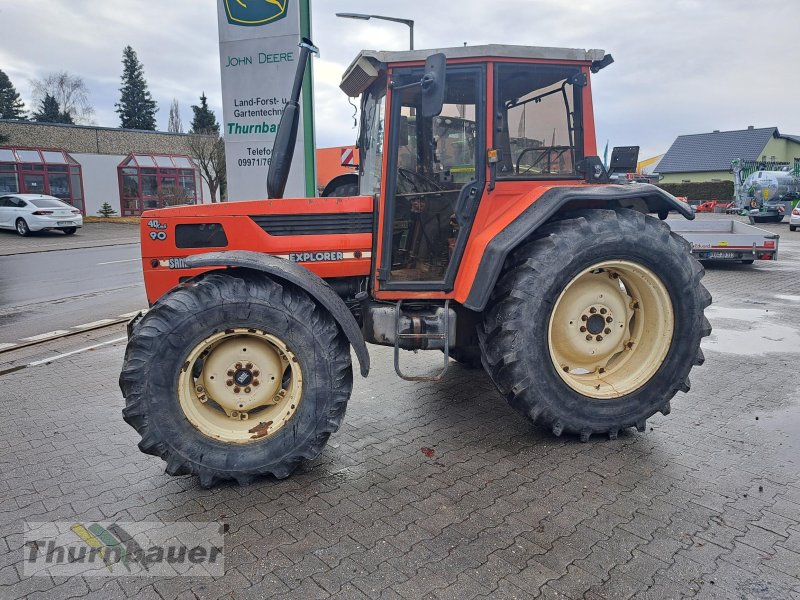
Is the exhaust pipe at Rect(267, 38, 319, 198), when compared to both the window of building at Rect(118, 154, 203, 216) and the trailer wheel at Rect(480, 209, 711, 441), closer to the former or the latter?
the trailer wheel at Rect(480, 209, 711, 441)

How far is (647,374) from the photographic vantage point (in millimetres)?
4070

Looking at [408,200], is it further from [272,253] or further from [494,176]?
[272,253]

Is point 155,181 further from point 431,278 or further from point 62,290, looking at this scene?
point 431,278

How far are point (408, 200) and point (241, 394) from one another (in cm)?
172

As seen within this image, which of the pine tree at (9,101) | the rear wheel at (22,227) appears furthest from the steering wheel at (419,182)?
the pine tree at (9,101)

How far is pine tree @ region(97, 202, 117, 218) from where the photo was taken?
32.5 meters

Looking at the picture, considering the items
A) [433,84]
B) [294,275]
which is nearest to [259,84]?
[433,84]

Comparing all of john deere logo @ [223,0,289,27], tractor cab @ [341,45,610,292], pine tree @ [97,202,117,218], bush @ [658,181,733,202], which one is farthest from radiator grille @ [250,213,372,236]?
bush @ [658,181,733,202]

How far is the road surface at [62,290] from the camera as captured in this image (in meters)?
8.48

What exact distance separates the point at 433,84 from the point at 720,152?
53.5 metres

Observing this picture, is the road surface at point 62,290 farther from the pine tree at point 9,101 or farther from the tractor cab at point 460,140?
the pine tree at point 9,101

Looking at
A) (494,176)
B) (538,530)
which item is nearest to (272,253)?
(494,176)

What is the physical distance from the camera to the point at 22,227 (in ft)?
74.0

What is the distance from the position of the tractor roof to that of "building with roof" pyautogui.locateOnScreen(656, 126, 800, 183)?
48.4m
